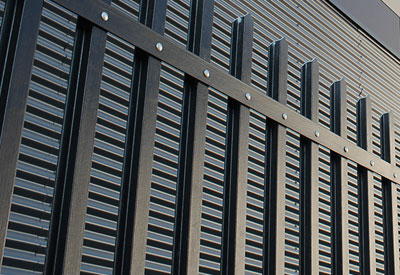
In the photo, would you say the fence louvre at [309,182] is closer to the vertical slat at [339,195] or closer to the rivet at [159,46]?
the vertical slat at [339,195]

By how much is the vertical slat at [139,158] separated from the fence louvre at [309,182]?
23.2 inches

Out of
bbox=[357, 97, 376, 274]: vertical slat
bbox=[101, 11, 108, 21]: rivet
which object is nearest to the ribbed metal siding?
bbox=[101, 11, 108, 21]: rivet

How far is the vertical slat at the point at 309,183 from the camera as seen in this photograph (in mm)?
1787

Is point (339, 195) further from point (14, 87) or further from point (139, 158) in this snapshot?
point (14, 87)

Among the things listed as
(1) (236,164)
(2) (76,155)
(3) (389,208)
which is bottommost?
(2) (76,155)

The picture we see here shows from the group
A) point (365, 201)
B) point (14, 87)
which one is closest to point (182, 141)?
point (14, 87)

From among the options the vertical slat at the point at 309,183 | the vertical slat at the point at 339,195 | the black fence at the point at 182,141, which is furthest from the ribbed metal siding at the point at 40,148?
the vertical slat at the point at 339,195

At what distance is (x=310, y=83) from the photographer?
6.46ft

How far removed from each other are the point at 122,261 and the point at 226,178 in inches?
15.1

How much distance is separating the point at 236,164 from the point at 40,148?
1.52 ft

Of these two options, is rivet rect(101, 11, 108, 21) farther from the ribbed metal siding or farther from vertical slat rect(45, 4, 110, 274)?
the ribbed metal siding

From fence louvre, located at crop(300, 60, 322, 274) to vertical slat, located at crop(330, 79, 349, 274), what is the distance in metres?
0.13

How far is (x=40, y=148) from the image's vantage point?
1.43 m

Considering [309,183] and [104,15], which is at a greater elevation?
[104,15]
